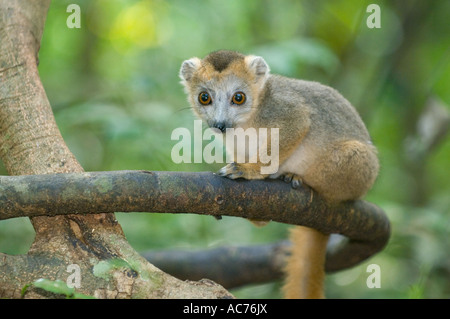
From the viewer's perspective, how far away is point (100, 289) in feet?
10.0

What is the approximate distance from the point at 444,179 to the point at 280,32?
524cm

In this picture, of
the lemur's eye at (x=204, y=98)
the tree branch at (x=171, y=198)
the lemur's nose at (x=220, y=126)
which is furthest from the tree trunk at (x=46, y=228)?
the lemur's eye at (x=204, y=98)

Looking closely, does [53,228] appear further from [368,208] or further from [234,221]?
[234,221]

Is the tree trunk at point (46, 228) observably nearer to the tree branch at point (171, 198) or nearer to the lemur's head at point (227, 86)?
the tree branch at point (171, 198)

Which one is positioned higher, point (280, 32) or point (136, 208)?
point (280, 32)

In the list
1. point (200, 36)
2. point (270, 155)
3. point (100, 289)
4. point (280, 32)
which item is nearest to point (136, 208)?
point (100, 289)

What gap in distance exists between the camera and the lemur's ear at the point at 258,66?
16.0ft

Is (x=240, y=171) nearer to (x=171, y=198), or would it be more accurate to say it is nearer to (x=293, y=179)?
(x=293, y=179)

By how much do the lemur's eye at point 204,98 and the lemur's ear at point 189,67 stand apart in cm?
31

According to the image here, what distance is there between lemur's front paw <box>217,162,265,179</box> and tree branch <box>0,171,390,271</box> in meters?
0.12

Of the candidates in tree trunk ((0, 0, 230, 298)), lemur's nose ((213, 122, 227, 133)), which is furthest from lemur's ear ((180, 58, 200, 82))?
tree trunk ((0, 0, 230, 298))

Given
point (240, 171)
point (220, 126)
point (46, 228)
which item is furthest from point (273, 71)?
point (46, 228)

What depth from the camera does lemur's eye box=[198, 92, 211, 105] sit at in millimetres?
4832

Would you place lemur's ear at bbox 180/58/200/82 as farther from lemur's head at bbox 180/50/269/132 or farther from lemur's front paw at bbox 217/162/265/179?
lemur's front paw at bbox 217/162/265/179
